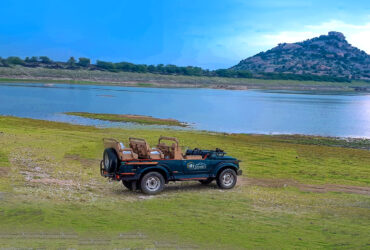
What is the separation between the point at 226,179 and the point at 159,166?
108 inches

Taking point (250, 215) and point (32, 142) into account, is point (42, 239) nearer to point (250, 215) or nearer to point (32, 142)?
point (250, 215)

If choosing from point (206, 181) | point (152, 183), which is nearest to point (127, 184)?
point (152, 183)

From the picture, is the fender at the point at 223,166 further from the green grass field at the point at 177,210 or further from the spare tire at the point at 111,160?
the spare tire at the point at 111,160

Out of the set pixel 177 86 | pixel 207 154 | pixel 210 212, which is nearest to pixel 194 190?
pixel 207 154

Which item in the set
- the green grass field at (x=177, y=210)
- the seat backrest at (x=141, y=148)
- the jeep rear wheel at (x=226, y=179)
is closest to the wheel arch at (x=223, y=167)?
the jeep rear wheel at (x=226, y=179)

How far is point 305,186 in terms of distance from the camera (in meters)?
16.5

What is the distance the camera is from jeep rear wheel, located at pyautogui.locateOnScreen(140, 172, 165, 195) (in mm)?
12961

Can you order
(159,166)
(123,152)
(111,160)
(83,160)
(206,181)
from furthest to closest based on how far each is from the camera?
(83,160), (206,181), (159,166), (123,152), (111,160)

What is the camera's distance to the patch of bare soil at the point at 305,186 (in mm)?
15920

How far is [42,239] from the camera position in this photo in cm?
835

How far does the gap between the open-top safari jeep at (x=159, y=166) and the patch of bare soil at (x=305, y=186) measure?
1805 mm

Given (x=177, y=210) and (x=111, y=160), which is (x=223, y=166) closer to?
(x=177, y=210)

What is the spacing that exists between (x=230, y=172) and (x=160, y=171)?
2720 millimetres

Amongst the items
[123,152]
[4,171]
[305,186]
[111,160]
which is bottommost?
[305,186]
